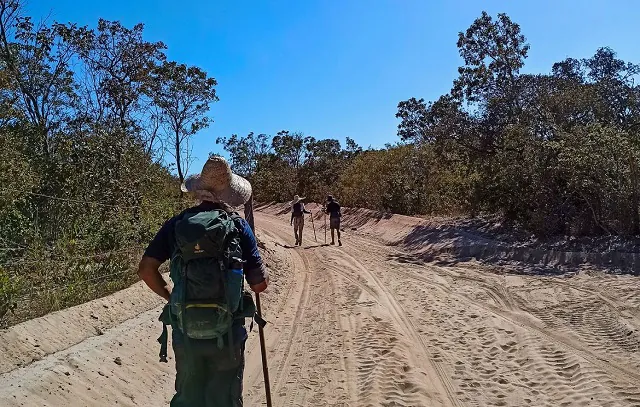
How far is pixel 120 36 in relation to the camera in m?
17.4

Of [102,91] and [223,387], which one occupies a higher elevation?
[102,91]

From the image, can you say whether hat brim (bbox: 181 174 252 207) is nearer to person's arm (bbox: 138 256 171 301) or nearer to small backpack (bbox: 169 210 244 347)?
small backpack (bbox: 169 210 244 347)

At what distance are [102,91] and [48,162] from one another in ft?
21.8

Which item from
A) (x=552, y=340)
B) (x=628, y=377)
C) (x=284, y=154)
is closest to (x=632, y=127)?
(x=552, y=340)

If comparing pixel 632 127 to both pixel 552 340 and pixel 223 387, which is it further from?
pixel 223 387

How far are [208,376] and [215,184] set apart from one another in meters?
1.20

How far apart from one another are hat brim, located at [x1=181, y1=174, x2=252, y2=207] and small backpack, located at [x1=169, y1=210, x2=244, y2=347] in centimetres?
41

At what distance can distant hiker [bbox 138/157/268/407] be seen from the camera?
2.87 meters

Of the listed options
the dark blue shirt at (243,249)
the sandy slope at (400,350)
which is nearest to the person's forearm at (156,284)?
the dark blue shirt at (243,249)

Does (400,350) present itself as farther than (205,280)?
Yes

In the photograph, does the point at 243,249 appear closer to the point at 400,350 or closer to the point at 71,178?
the point at 400,350

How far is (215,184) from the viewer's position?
11.0 feet

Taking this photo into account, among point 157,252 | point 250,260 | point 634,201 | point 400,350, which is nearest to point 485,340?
point 400,350

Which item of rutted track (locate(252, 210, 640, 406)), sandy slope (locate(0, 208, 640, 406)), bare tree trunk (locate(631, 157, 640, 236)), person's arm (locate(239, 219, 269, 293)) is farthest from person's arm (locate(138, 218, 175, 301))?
bare tree trunk (locate(631, 157, 640, 236))
